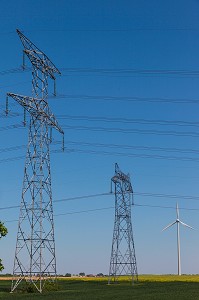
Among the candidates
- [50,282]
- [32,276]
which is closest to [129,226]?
[50,282]

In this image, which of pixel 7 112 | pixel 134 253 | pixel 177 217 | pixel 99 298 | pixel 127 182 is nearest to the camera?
pixel 99 298

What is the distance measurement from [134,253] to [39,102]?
1482 inches

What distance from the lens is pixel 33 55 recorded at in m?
66.2

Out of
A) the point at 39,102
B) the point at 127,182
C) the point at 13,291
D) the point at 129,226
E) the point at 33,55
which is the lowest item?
the point at 13,291

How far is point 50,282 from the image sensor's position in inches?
2601

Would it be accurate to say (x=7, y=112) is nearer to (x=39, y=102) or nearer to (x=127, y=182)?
(x=39, y=102)

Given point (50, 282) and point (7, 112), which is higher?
point (7, 112)

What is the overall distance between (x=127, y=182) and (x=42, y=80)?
3661cm

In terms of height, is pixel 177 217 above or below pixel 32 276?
above

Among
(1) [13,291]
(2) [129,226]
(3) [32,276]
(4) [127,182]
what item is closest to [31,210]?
(3) [32,276]

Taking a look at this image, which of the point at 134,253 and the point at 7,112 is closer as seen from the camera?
the point at 7,112

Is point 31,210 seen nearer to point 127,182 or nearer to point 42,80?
point 42,80

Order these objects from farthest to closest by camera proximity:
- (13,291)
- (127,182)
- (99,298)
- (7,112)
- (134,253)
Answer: (127,182), (134,253), (13,291), (7,112), (99,298)

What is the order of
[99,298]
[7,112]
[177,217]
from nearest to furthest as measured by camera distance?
1. [99,298]
2. [7,112]
3. [177,217]
